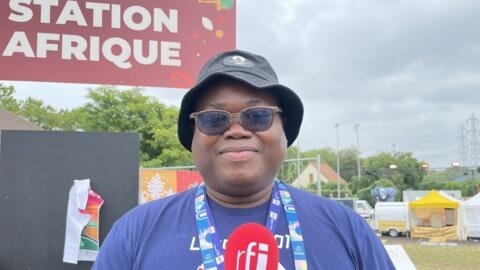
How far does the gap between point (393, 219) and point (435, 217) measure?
1845 mm

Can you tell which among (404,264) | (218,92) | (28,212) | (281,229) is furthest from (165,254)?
(28,212)

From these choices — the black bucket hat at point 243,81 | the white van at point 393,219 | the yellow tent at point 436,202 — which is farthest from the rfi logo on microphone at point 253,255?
the white van at point 393,219

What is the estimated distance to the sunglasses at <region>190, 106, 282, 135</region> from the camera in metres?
1.37

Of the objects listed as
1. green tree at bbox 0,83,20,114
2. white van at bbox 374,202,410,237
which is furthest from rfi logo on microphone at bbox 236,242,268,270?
green tree at bbox 0,83,20,114

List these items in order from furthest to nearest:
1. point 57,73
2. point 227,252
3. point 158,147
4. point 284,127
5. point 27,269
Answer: point 158,147
point 27,269
point 57,73
point 284,127
point 227,252

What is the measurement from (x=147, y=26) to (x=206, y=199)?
2.47 metres

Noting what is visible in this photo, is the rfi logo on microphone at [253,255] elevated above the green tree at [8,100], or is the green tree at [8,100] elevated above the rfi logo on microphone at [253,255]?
the green tree at [8,100]

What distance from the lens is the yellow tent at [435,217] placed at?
20.9 metres

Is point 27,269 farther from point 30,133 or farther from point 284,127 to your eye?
point 284,127

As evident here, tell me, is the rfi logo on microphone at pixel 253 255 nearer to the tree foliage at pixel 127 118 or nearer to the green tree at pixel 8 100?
the green tree at pixel 8 100

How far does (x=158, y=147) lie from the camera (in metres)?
27.5

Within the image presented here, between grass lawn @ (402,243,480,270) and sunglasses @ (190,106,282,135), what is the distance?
12006mm


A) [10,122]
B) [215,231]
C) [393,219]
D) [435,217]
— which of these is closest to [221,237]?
[215,231]

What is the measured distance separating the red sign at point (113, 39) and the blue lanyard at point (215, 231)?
2.30 metres
